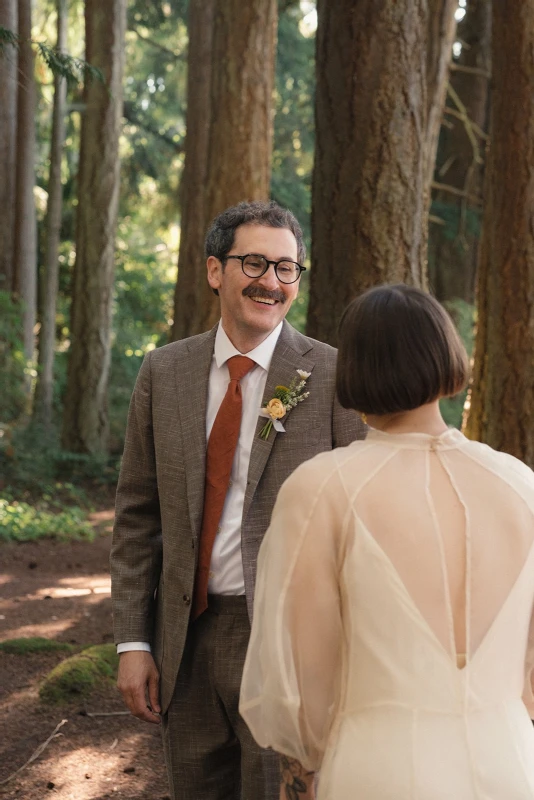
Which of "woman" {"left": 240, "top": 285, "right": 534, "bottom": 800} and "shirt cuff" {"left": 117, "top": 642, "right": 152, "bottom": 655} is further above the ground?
"woman" {"left": 240, "top": 285, "right": 534, "bottom": 800}

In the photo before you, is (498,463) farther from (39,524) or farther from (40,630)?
(39,524)

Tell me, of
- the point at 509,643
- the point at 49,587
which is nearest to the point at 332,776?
the point at 509,643

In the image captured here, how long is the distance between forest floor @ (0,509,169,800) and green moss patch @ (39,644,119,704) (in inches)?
2.6

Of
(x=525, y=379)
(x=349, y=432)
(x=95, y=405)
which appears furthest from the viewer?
(x=95, y=405)

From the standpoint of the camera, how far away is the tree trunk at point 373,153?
5.11 m

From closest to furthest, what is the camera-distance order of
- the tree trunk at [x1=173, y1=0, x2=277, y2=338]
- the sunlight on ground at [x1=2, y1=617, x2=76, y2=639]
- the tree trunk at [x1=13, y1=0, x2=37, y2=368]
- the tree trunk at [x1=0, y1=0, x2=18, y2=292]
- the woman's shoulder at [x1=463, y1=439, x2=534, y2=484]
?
the woman's shoulder at [x1=463, y1=439, x2=534, y2=484] → the sunlight on ground at [x1=2, y1=617, x2=76, y2=639] → the tree trunk at [x1=173, y1=0, x2=277, y2=338] → the tree trunk at [x1=0, y1=0, x2=18, y2=292] → the tree trunk at [x1=13, y1=0, x2=37, y2=368]

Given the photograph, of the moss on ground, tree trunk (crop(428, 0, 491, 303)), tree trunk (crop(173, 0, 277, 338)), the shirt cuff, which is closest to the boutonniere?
the shirt cuff

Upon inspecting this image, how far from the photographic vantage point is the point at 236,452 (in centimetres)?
291

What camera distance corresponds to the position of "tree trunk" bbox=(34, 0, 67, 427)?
1642 centimetres

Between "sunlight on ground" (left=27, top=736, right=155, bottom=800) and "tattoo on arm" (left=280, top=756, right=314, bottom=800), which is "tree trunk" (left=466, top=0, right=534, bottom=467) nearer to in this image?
"sunlight on ground" (left=27, top=736, right=155, bottom=800)

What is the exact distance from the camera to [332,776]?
191 cm

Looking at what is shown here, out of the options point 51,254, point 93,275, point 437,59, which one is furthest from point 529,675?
point 51,254

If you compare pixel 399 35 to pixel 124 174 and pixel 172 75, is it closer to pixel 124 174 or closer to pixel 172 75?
pixel 124 174

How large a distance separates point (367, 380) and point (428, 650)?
0.54 meters
